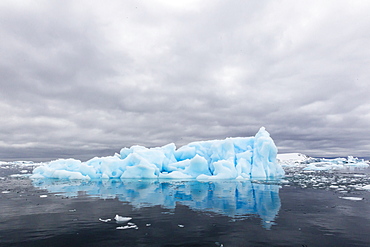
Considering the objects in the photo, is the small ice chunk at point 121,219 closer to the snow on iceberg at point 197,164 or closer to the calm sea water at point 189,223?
the calm sea water at point 189,223

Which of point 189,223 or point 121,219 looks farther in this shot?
point 121,219

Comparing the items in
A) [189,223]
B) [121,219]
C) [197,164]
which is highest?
[197,164]

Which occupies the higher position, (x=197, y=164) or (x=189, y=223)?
(x=197, y=164)

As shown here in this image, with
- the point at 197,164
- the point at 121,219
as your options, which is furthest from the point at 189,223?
the point at 197,164

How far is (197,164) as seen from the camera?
100ft

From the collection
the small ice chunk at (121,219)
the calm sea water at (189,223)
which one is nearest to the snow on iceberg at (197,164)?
the calm sea water at (189,223)

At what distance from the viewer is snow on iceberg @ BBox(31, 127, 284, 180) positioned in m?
30.6

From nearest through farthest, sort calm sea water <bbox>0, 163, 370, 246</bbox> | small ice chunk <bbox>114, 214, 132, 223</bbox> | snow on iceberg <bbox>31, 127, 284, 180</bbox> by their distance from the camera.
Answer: calm sea water <bbox>0, 163, 370, 246</bbox>, small ice chunk <bbox>114, 214, 132, 223</bbox>, snow on iceberg <bbox>31, 127, 284, 180</bbox>

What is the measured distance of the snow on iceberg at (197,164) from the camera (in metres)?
30.6

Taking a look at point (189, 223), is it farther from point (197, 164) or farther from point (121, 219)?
point (197, 164)

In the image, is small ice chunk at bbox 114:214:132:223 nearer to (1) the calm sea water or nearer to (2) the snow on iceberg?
(1) the calm sea water

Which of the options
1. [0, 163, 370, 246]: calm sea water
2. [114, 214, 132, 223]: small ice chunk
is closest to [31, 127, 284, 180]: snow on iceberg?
[0, 163, 370, 246]: calm sea water

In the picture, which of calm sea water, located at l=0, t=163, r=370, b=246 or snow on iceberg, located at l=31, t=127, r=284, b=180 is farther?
snow on iceberg, located at l=31, t=127, r=284, b=180

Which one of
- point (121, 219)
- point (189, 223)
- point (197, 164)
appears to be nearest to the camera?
point (189, 223)
